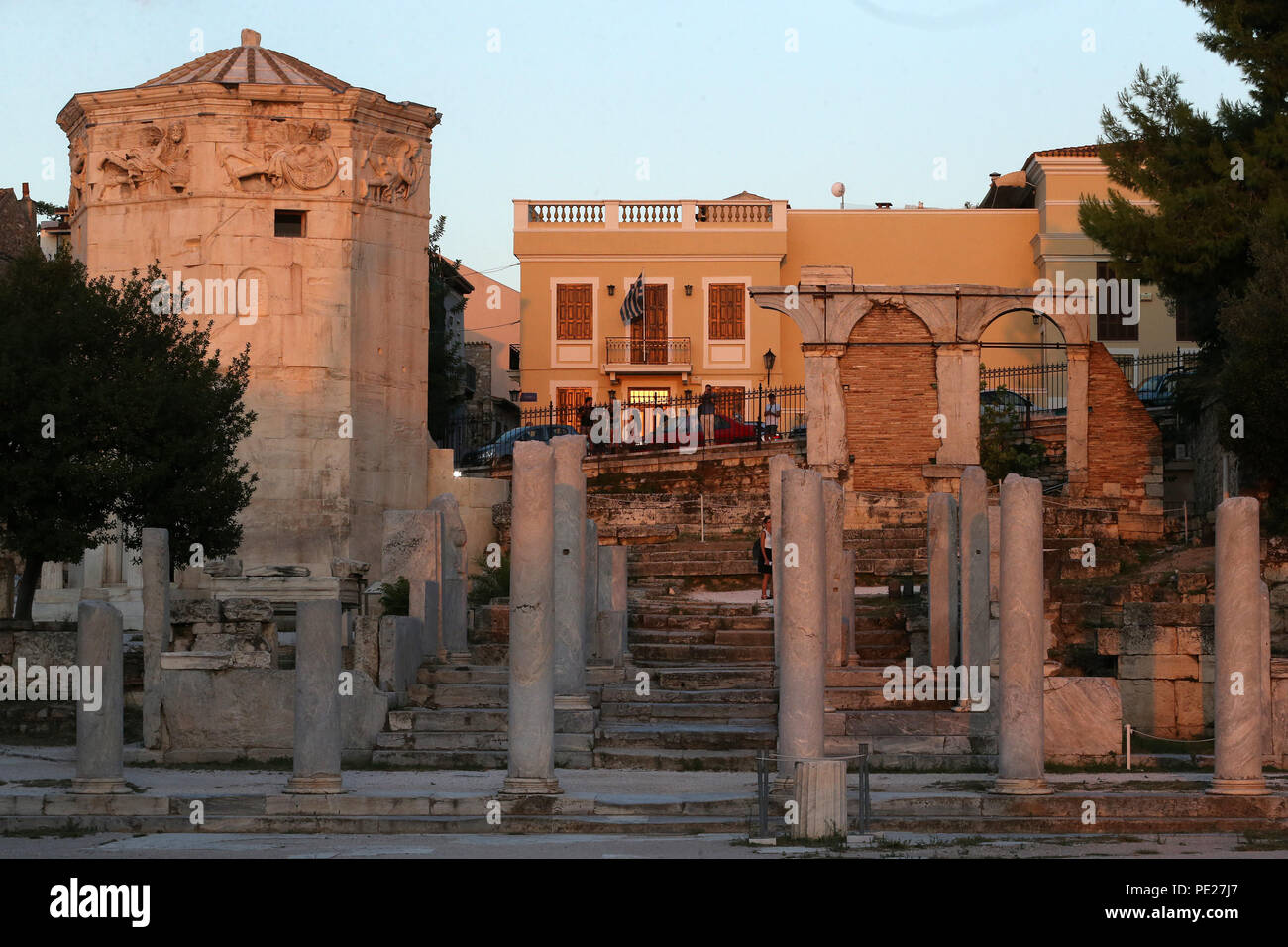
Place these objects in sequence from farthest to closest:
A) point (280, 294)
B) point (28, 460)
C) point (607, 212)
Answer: point (607, 212)
point (280, 294)
point (28, 460)

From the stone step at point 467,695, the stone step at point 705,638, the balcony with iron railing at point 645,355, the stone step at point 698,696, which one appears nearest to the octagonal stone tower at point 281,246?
the stone step at point 705,638

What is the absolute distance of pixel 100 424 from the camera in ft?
77.9

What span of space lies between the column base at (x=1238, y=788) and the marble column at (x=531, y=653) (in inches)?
199

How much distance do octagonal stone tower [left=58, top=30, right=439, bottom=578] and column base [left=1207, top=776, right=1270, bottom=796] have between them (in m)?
16.6

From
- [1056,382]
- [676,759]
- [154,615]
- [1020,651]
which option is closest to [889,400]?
[1056,382]

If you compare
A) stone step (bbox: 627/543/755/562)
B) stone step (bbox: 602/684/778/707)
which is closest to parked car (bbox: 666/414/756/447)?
stone step (bbox: 627/543/755/562)

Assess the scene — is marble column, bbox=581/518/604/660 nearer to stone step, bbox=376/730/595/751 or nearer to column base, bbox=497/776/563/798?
stone step, bbox=376/730/595/751

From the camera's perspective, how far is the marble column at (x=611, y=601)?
21.2m

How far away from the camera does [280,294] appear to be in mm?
29641

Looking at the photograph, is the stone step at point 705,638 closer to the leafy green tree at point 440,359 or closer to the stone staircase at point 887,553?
the stone staircase at point 887,553

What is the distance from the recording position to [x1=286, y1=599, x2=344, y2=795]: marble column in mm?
15391
